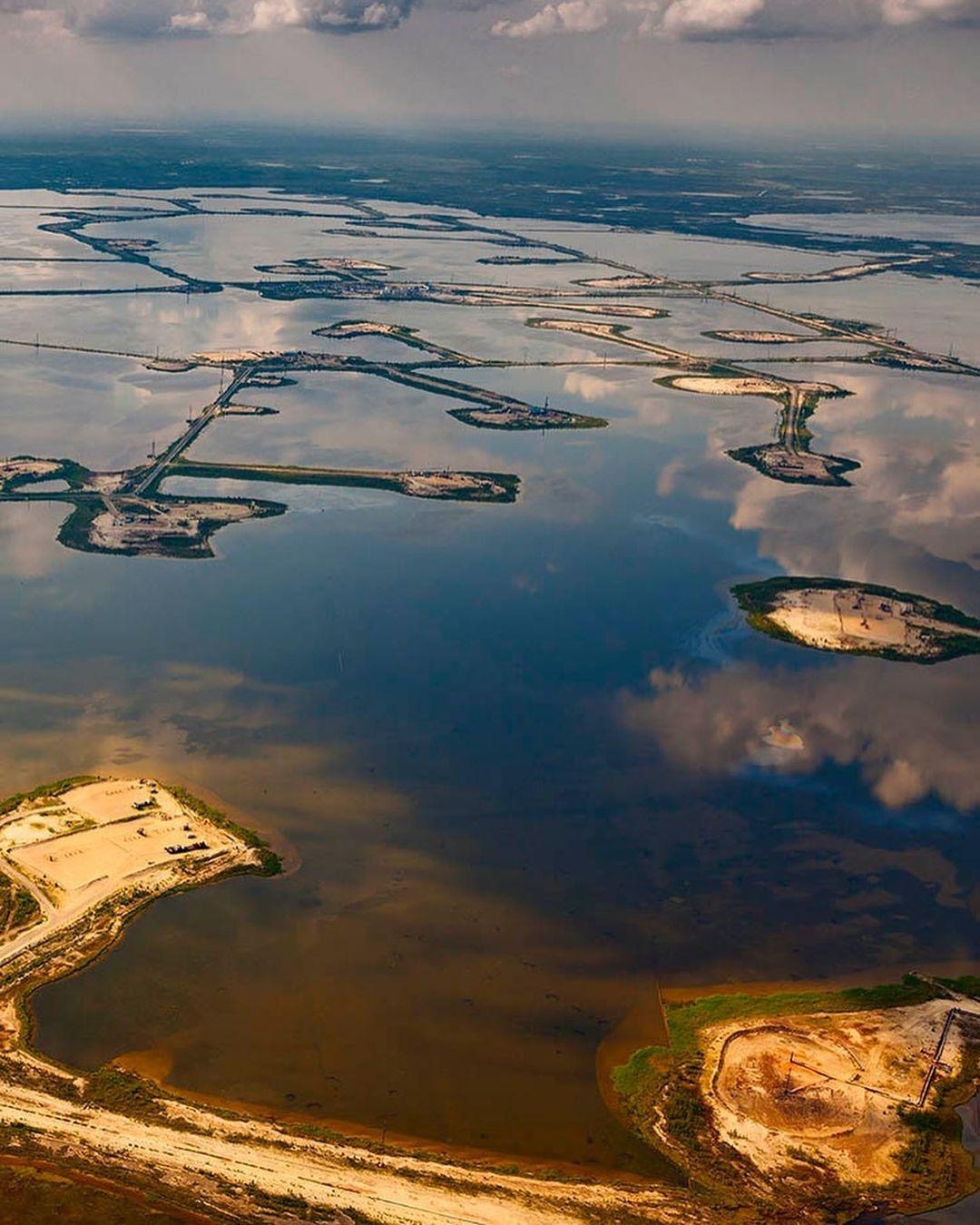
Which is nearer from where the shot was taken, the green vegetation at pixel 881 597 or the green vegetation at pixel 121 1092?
the green vegetation at pixel 121 1092

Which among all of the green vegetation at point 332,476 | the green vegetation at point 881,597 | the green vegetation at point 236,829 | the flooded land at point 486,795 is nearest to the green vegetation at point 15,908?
the flooded land at point 486,795

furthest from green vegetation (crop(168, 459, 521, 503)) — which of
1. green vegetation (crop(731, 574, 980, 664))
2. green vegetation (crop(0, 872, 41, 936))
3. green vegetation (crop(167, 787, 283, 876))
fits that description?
green vegetation (crop(0, 872, 41, 936))

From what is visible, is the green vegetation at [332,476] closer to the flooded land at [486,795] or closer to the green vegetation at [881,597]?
the flooded land at [486,795]

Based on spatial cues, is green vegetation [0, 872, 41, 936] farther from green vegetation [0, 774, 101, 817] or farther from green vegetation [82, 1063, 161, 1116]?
green vegetation [82, 1063, 161, 1116]

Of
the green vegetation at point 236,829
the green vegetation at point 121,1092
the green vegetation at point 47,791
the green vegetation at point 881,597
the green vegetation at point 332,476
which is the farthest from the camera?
the green vegetation at point 332,476

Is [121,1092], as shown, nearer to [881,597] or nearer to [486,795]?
[486,795]

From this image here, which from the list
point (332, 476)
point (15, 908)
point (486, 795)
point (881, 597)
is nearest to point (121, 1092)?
point (15, 908)
